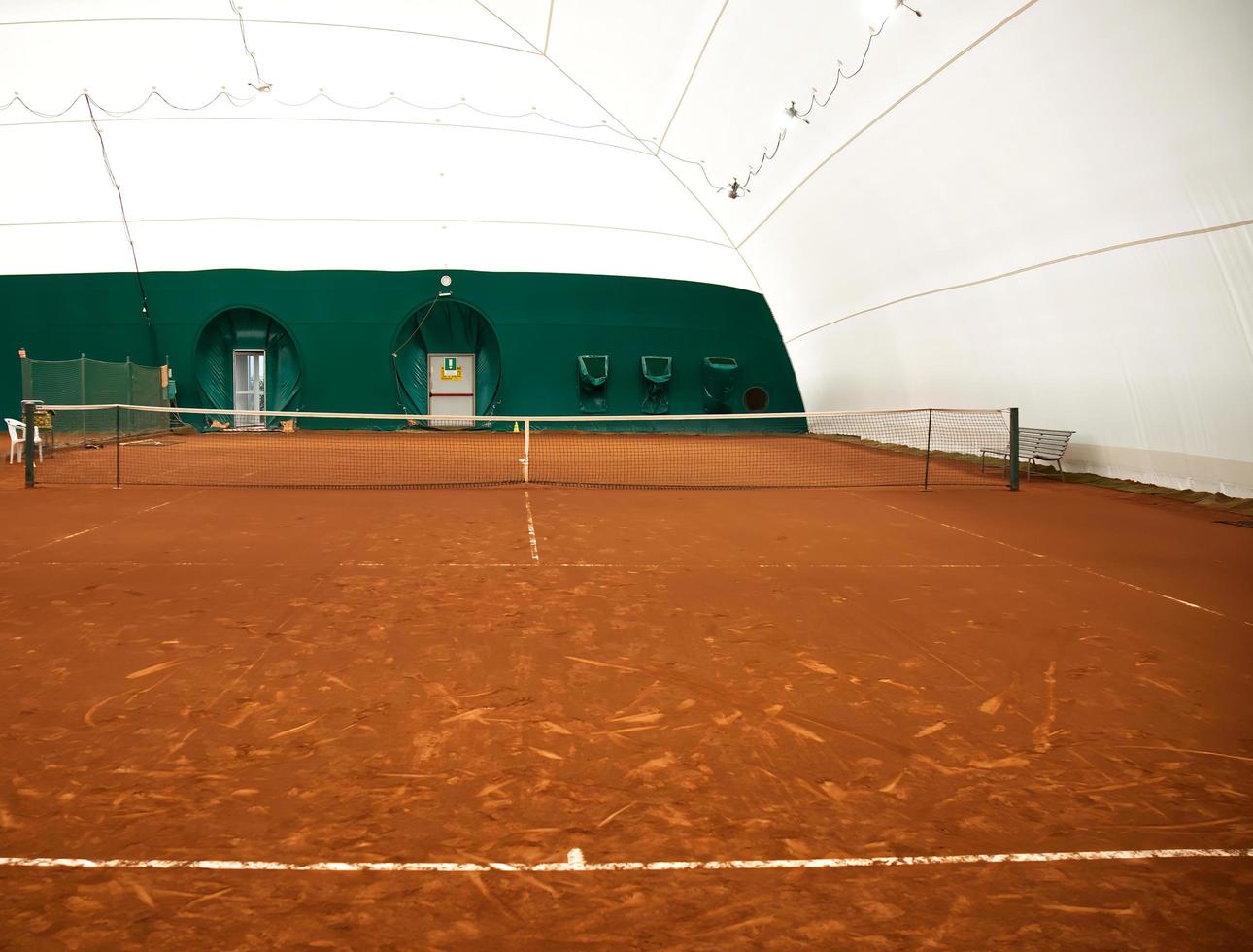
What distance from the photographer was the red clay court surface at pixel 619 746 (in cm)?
229

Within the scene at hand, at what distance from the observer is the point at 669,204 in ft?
70.0

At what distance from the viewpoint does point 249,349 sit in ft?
78.6

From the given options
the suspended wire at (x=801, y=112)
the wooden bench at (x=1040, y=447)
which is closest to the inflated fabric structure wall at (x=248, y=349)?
the suspended wire at (x=801, y=112)

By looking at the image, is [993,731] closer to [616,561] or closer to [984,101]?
[616,561]

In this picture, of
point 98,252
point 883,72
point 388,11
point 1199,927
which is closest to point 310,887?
point 1199,927

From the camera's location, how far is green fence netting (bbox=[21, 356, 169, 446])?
16.8 m

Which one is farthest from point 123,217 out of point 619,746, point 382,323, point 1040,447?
point 619,746

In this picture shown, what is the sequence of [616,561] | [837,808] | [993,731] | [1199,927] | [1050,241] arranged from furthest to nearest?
[1050,241] < [616,561] < [993,731] < [837,808] < [1199,927]

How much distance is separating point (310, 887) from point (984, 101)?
1189 centimetres

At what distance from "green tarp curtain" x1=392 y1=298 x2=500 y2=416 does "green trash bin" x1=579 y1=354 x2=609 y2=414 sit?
7.93 feet

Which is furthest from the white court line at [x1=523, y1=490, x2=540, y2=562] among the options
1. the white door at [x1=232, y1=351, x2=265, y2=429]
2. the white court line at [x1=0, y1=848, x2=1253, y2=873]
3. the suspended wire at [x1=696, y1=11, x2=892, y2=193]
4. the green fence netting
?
the white door at [x1=232, y1=351, x2=265, y2=429]

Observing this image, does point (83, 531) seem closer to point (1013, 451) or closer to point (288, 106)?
point (1013, 451)

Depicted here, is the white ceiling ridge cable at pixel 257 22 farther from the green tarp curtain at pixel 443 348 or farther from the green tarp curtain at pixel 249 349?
the green tarp curtain at pixel 249 349

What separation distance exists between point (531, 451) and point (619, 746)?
16104mm
